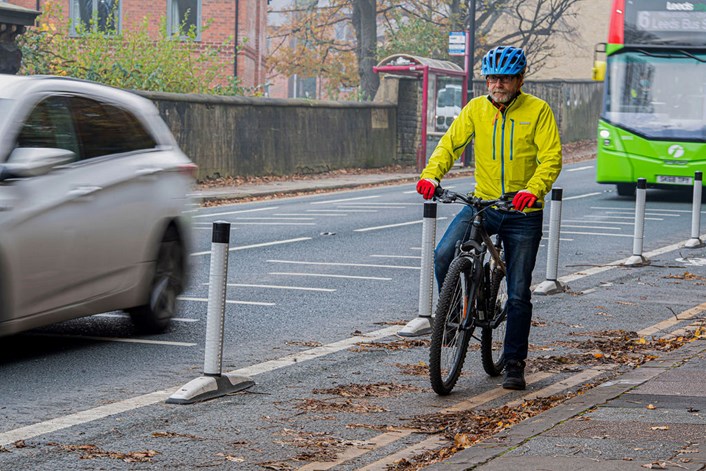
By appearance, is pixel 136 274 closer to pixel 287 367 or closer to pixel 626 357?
pixel 287 367

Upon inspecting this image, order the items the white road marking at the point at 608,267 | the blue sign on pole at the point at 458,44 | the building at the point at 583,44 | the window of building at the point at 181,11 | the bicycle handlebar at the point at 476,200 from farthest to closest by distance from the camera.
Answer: the building at the point at 583,44
the window of building at the point at 181,11
the blue sign on pole at the point at 458,44
the white road marking at the point at 608,267
the bicycle handlebar at the point at 476,200

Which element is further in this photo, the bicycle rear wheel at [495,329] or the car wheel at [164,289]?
the car wheel at [164,289]

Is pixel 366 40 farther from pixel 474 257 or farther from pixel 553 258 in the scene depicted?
pixel 474 257

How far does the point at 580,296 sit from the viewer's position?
12.2 m

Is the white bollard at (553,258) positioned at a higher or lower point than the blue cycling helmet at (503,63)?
lower

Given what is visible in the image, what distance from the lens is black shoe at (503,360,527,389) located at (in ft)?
25.6

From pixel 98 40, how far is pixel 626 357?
22.3 meters

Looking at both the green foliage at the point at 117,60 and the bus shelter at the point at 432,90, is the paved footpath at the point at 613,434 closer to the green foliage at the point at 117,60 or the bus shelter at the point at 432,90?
the green foliage at the point at 117,60

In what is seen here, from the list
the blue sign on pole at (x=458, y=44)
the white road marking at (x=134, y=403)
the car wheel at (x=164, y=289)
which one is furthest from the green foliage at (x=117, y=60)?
the white road marking at (x=134, y=403)

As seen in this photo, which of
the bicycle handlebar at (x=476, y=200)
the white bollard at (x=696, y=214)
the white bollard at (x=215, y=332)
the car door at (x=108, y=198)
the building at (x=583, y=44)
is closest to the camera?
the white bollard at (x=215, y=332)

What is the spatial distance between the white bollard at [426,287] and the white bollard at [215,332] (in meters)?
→ 2.51

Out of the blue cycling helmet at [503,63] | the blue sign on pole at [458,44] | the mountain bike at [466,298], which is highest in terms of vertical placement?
the blue sign on pole at [458,44]

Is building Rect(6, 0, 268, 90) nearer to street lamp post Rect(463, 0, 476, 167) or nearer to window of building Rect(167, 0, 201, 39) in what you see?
window of building Rect(167, 0, 201, 39)

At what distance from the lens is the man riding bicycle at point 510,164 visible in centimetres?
758
